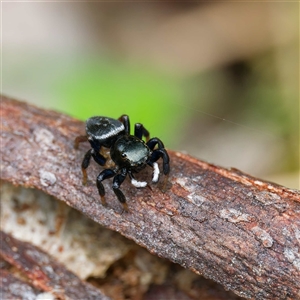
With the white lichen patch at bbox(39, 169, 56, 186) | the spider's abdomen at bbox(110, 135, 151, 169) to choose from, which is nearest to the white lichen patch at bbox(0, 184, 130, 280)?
the white lichen patch at bbox(39, 169, 56, 186)

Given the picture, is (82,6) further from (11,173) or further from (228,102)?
(11,173)

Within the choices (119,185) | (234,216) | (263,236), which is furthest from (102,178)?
(263,236)

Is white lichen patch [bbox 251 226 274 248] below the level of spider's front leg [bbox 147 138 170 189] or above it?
below

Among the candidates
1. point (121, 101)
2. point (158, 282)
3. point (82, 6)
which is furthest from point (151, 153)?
point (82, 6)

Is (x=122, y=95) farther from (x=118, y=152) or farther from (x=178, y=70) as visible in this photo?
(x=118, y=152)

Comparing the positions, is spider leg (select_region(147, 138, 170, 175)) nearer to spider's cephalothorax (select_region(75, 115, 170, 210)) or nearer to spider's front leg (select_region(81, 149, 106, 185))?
spider's cephalothorax (select_region(75, 115, 170, 210))

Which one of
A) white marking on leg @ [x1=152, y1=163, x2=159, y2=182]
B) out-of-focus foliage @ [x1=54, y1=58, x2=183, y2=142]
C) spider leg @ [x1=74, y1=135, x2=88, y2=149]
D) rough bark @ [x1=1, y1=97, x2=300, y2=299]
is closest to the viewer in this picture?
rough bark @ [x1=1, y1=97, x2=300, y2=299]

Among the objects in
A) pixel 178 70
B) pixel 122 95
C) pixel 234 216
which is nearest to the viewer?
pixel 234 216
